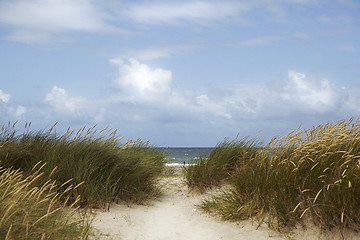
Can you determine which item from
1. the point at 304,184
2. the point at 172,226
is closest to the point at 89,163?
the point at 172,226

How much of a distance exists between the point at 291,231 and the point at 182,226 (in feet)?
6.11

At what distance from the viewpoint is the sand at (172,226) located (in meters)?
5.69

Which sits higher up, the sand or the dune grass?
the dune grass

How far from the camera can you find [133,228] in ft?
20.1

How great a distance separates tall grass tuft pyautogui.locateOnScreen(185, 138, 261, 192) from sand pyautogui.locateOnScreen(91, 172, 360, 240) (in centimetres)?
58

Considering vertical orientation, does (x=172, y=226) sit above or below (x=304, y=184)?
below

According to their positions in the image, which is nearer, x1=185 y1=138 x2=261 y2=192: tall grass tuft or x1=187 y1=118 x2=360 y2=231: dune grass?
x1=187 y1=118 x2=360 y2=231: dune grass

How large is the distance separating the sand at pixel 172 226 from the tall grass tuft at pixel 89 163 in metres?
0.37

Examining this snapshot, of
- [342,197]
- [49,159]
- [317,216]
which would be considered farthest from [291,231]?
[49,159]

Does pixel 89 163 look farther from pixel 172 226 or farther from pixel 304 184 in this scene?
pixel 304 184

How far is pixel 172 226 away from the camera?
21.0 feet

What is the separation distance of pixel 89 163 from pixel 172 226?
6.72 ft

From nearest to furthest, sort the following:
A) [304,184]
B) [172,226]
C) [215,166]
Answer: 1. [304,184]
2. [172,226]
3. [215,166]

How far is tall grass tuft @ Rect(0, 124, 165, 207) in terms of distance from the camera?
6.58 metres
